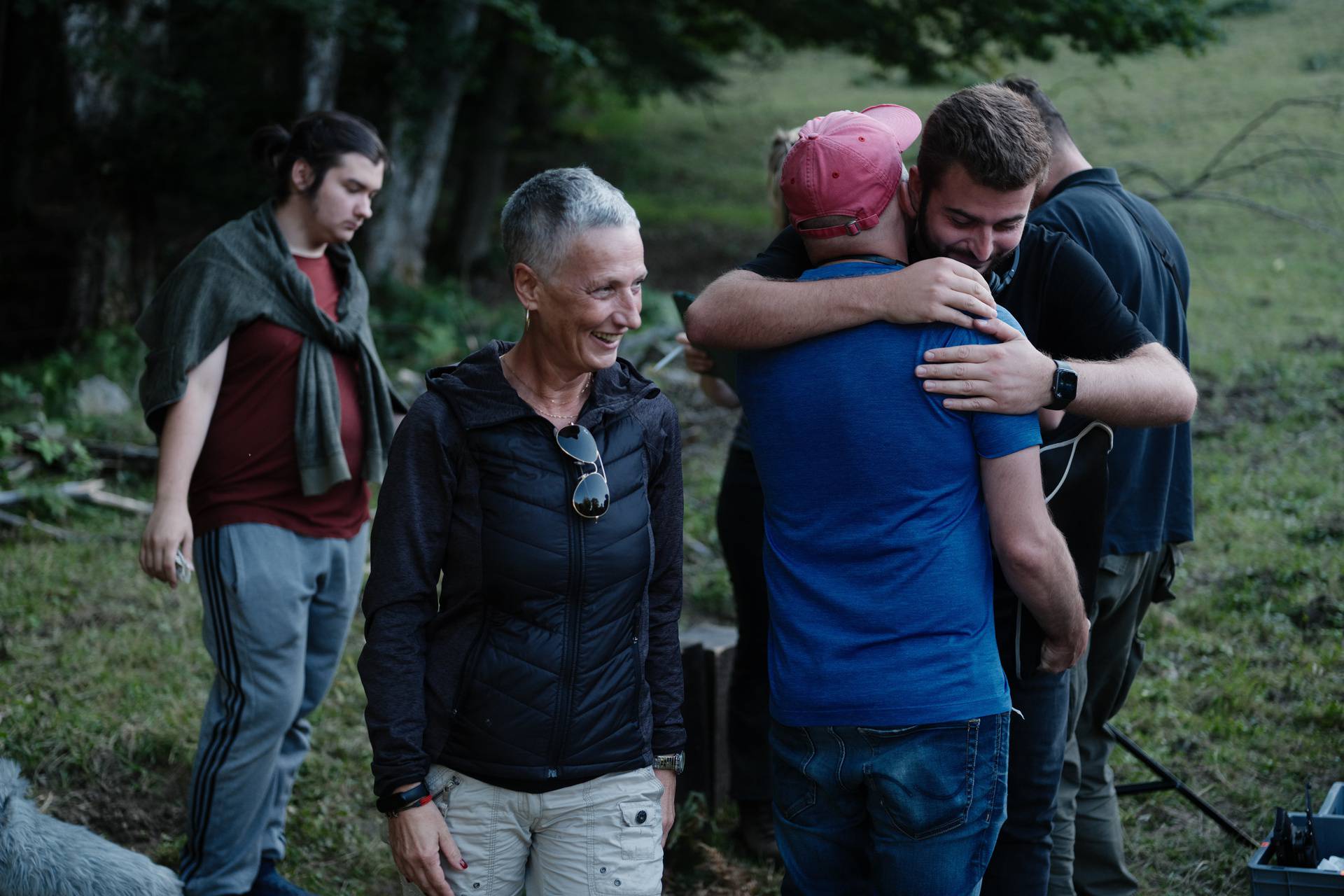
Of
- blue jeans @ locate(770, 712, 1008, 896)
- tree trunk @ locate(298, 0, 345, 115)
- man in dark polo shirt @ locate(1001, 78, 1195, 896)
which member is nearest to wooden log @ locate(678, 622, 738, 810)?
man in dark polo shirt @ locate(1001, 78, 1195, 896)

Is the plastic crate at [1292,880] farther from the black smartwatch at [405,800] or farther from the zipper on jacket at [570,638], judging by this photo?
the black smartwatch at [405,800]

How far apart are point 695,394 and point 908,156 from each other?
5.89 metres

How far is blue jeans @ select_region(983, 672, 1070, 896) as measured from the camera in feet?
8.10

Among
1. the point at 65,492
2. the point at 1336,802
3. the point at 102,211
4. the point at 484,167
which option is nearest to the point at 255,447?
the point at 1336,802

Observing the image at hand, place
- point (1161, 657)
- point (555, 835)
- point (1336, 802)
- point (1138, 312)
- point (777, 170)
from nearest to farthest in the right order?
point (555, 835), point (1138, 312), point (1336, 802), point (777, 170), point (1161, 657)

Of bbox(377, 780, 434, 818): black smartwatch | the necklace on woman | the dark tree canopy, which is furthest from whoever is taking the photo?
the dark tree canopy

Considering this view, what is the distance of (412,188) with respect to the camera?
12.8 m

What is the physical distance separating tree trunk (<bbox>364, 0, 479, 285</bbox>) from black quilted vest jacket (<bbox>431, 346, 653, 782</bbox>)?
1031 cm

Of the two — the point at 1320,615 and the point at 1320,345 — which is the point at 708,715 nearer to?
the point at 1320,615

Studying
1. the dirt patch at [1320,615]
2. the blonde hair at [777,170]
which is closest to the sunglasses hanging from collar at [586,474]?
the blonde hair at [777,170]

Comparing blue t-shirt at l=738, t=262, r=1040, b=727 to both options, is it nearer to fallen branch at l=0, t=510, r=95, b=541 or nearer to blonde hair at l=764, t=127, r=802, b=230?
blonde hair at l=764, t=127, r=802, b=230

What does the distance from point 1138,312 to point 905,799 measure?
150 centimetres

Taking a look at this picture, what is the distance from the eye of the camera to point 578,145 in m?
22.1

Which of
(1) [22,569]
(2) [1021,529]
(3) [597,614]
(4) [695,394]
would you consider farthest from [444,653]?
(4) [695,394]
